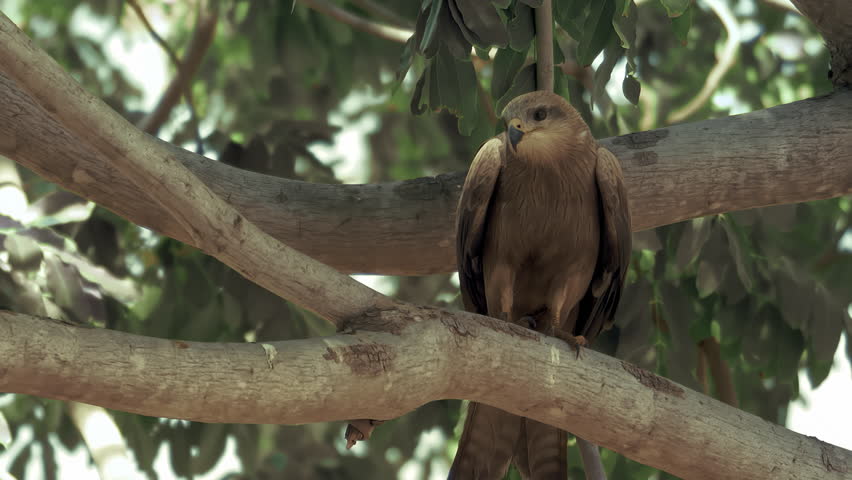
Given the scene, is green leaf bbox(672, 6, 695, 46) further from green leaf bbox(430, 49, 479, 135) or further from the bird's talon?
the bird's talon

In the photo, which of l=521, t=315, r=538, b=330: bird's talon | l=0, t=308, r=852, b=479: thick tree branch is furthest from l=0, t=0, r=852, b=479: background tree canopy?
l=0, t=308, r=852, b=479: thick tree branch

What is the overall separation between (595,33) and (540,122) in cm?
40

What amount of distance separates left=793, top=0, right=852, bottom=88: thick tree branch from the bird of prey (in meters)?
1.02

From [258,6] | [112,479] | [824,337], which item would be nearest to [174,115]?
[258,6]

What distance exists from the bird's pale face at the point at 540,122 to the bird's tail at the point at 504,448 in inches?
40.9

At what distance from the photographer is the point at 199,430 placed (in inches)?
197

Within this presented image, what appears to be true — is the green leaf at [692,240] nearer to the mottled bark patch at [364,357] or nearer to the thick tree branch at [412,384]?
the thick tree branch at [412,384]

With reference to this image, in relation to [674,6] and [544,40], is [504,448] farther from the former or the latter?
[674,6]

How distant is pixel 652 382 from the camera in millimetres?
3182

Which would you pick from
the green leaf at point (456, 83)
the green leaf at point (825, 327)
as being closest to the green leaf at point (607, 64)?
the green leaf at point (456, 83)

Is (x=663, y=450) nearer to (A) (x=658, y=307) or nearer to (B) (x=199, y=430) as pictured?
(A) (x=658, y=307)

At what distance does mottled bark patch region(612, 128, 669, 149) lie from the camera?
3945mm

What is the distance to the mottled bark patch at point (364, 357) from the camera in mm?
2564

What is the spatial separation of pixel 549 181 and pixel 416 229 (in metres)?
0.58
